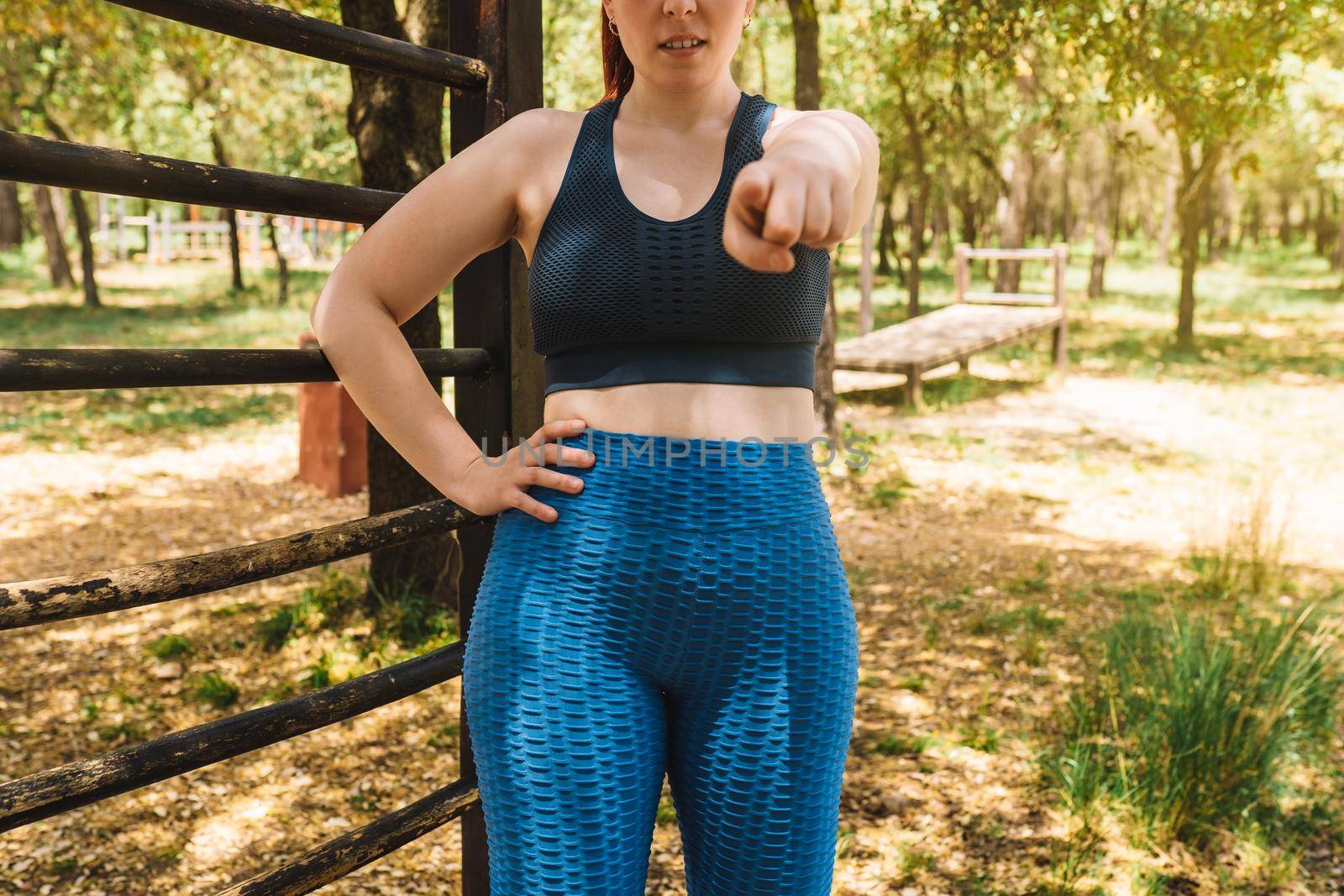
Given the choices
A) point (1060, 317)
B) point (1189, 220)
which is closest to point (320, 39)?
point (1060, 317)

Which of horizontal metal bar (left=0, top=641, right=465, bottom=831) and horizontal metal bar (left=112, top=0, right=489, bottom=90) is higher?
horizontal metal bar (left=112, top=0, right=489, bottom=90)

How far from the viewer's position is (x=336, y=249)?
39156 mm

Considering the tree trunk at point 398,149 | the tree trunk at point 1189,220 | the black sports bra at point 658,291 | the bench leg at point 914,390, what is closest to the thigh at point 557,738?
the black sports bra at point 658,291

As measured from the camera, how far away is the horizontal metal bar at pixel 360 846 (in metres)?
1.85

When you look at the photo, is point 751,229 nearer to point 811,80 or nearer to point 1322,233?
point 811,80

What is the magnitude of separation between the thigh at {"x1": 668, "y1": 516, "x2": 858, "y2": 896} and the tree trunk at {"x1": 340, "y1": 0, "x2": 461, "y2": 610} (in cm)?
340

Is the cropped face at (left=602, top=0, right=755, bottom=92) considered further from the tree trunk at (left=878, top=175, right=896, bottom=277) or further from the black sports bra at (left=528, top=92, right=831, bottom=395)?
the tree trunk at (left=878, top=175, right=896, bottom=277)

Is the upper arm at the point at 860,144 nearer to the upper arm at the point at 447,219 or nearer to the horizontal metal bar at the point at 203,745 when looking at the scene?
the upper arm at the point at 447,219

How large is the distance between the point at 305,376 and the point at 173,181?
33cm

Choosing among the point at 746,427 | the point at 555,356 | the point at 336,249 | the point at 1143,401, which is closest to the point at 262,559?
the point at 555,356

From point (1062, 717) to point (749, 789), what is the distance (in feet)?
9.11

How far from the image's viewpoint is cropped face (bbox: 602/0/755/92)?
134 centimetres

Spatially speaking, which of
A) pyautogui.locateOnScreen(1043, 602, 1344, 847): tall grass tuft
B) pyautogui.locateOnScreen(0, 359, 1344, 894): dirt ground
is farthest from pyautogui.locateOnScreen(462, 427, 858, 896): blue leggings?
pyautogui.locateOnScreen(1043, 602, 1344, 847): tall grass tuft

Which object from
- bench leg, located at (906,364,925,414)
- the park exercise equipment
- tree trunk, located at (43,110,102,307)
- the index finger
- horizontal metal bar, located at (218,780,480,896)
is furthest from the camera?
tree trunk, located at (43,110,102,307)
